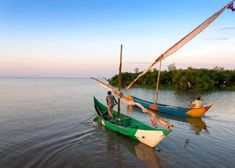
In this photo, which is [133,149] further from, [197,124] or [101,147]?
[197,124]

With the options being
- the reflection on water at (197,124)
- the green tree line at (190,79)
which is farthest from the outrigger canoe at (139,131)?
the green tree line at (190,79)

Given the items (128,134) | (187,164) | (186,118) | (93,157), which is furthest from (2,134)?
(186,118)

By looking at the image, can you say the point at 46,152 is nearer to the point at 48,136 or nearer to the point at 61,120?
the point at 48,136

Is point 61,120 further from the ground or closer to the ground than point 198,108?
closer to the ground

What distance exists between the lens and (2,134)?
42.8ft

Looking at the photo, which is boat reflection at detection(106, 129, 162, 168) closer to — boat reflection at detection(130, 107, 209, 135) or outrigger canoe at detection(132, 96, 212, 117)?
boat reflection at detection(130, 107, 209, 135)

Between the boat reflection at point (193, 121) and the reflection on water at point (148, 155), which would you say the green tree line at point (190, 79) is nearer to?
the boat reflection at point (193, 121)

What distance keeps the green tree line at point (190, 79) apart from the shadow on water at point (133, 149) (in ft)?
106

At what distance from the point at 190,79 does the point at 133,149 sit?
4133 centimetres

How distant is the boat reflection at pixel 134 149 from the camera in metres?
9.59

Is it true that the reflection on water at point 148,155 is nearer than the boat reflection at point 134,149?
Yes

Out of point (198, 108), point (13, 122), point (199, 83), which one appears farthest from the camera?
point (199, 83)

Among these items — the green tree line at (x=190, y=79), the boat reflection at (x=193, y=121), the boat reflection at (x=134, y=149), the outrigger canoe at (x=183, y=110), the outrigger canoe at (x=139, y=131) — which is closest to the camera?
the boat reflection at (x=134, y=149)

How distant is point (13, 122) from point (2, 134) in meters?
3.51
